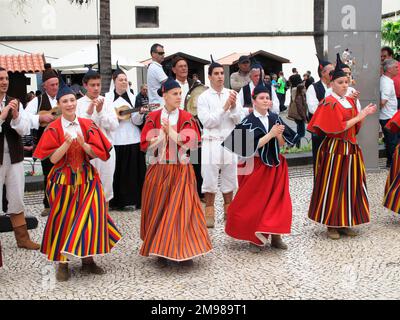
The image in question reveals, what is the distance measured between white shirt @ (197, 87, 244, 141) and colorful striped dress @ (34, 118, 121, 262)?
1.91m

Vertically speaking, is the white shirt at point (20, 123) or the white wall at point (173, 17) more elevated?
the white wall at point (173, 17)

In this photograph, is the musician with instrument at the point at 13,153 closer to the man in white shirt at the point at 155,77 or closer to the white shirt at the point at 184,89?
the white shirt at the point at 184,89

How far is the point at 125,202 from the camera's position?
8.45 m

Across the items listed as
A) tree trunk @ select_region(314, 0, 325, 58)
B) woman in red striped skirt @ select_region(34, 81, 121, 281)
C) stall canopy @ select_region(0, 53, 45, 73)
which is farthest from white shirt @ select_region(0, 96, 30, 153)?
tree trunk @ select_region(314, 0, 325, 58)

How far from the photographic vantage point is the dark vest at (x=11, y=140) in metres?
6.27

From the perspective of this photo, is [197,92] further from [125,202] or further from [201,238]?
[201,238]

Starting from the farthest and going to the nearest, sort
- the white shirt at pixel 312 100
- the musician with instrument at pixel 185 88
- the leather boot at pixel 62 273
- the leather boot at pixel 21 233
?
1. the white shirt at pixel 312 100
2. the musician with instrument at pixel 185 88
3. the leather boot at pixel 21 233
4. the leather boot at pixel 62 273

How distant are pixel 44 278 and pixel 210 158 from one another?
2622mm

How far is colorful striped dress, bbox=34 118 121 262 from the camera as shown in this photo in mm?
5371

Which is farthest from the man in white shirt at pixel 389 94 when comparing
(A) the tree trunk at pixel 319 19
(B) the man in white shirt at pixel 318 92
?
(A) the tree trunk at pixel 319 19

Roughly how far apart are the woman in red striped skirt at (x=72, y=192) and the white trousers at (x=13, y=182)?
95 centimetres

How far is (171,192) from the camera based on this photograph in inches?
229

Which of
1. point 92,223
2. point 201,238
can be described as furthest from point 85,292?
point 201,238

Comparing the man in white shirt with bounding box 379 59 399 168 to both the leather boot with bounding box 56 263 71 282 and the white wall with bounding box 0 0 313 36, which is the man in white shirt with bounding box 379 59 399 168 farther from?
the white wall with bounding box 0 0 313 36
